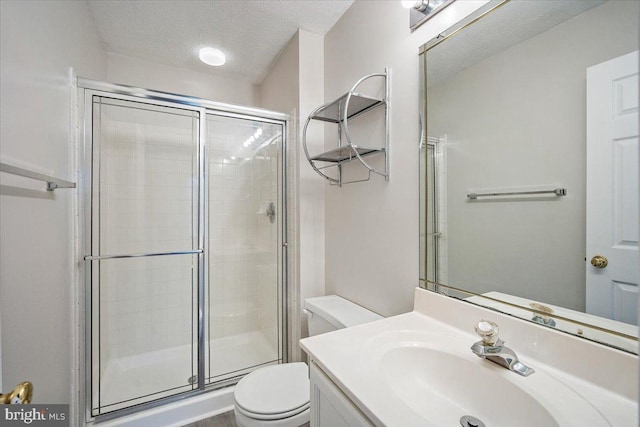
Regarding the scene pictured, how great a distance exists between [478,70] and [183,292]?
6.63 ft

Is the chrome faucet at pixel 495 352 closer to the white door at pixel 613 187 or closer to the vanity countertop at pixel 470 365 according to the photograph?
the vanity countertop at pixel 470 365

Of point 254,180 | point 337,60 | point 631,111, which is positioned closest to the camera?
point 631,111

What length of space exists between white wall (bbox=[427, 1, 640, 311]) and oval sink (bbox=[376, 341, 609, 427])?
0.80ft

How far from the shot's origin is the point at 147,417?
149 centimetres

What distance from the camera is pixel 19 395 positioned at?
524 millimetres

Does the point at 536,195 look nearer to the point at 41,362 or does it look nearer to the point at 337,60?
the point at 337,60

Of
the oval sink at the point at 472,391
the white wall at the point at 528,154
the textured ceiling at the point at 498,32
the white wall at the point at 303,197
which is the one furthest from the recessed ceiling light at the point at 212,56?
the oval sink at the point at 472,391

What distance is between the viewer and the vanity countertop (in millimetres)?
551

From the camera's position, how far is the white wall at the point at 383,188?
1.18 metres

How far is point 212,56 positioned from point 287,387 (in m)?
2.33

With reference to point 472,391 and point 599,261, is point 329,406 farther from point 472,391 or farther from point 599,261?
point 599,261

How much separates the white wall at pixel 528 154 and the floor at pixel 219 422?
1485 millimetres

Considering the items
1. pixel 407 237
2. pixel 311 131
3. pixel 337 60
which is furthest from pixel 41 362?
pixel 337 60

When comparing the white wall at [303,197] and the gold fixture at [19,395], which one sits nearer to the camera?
the gold fixture at [19,395]
